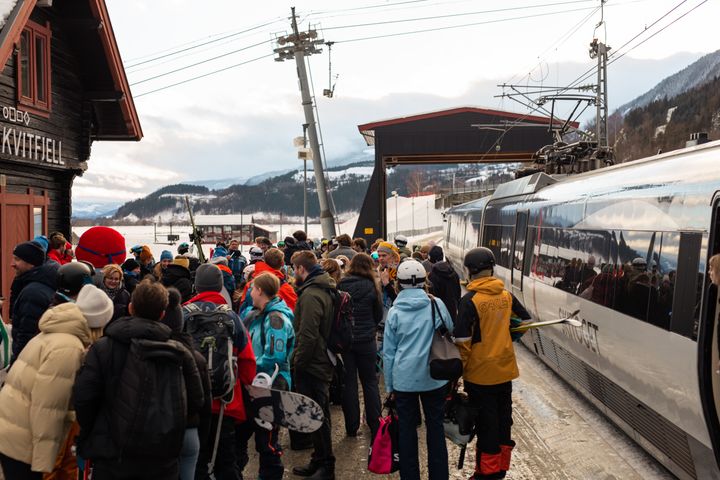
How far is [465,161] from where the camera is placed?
108 feet

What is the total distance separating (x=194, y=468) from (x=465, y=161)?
99.6 feet

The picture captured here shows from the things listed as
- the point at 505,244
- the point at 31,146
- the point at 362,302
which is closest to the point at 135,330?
the point at 362,302

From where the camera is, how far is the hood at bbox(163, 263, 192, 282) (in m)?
5.38

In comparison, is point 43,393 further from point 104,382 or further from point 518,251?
point 518,251

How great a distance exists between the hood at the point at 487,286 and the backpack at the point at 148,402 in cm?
264

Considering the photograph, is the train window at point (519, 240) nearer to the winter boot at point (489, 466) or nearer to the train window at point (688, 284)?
the train window at point (688, 284)

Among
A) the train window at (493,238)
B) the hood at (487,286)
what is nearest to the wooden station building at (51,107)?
the hood at (487,286)

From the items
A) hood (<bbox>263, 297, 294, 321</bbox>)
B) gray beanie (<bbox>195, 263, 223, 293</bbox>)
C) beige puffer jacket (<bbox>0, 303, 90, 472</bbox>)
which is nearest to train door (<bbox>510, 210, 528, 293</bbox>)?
hood (<bbox>263, 297, 294, 321</bbox>)

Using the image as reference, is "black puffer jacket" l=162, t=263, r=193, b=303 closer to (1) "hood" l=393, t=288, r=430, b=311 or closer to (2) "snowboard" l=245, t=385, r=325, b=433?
(2) "snowboard" l=245, t=385, r=325, b=433

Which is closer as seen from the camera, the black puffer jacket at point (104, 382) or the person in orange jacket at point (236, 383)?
the black puffer jacket at point (104, 382)

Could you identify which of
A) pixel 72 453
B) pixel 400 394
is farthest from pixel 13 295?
pixel 400 394

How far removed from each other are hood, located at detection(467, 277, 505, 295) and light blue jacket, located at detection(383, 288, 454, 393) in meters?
0.35

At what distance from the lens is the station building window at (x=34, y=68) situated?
10398mm

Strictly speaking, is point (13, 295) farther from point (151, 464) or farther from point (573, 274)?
point (573, 274)
